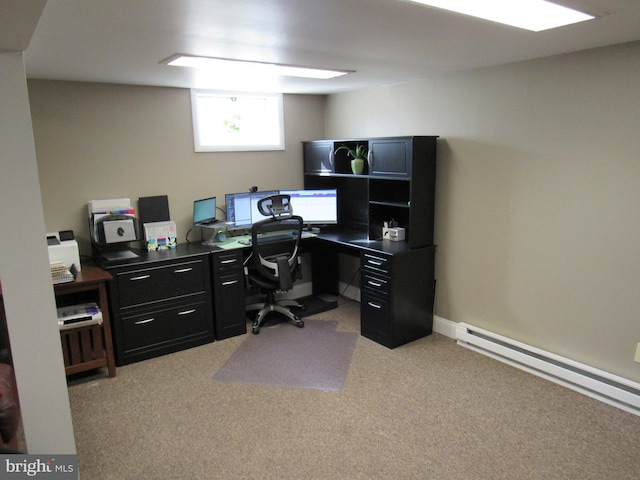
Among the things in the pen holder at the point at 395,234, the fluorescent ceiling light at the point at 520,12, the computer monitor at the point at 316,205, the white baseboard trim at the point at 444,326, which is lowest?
the white baseboard trim at the point at 444,326

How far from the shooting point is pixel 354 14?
1943 mm

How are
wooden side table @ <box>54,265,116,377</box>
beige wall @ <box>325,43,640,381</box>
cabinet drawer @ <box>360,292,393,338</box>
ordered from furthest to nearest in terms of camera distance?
cabinet drawer @ <box>360,292,393,338</box>, wooden side table @ <box>54,265,116,377</box>, beige wall @ <box>325,43,640,381</box>

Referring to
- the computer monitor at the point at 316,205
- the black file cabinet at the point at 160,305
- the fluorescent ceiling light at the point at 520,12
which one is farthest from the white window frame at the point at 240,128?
the fluorescent ceiling light at the point at 520,12

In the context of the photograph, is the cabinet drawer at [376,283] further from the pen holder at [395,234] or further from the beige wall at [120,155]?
the beige wall at [120,155]

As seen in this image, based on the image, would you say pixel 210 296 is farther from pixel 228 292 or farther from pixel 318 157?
pixel 318 157

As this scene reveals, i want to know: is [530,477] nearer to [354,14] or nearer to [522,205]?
[522,205]

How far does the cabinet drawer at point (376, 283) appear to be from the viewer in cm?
373

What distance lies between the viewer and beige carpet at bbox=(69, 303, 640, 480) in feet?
7.85

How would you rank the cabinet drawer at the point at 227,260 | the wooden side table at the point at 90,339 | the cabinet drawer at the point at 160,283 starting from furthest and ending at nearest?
the cabinet drawer at the point at 227,260, the cabinet drawer at the point at 160,283, the wooden side table at the point at 90,339

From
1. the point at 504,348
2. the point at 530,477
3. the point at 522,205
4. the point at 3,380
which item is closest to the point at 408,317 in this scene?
the point at 504,348

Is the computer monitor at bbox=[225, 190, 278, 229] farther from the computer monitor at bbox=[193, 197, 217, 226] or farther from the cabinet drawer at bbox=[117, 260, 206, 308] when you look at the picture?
the cabinet drawer at bbox=[117, 260, 206, 308]

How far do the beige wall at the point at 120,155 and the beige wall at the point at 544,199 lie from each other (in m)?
1.99

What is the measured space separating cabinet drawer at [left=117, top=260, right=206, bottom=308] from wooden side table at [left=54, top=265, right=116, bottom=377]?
16 cm

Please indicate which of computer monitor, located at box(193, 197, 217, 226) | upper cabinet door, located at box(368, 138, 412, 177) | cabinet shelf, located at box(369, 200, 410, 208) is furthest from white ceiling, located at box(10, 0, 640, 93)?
computer monitor, located at box(193, 197, 217, 226)
